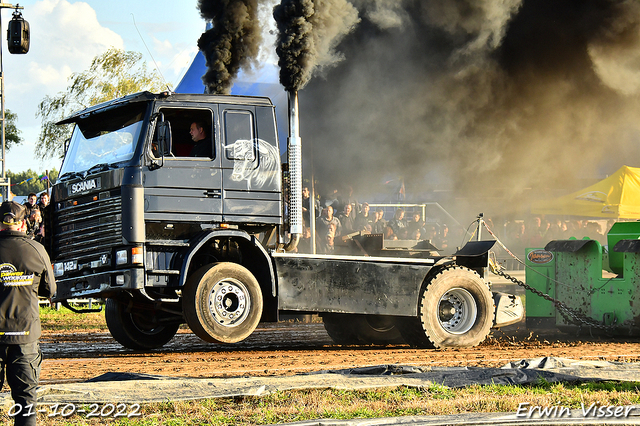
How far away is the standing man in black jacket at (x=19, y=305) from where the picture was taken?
181 inches

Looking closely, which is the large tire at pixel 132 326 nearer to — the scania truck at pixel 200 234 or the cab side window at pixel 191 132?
the scania truck at pixel 200 234

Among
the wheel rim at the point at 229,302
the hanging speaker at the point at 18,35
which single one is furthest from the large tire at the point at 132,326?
the hanging speaker at the point at 18,35

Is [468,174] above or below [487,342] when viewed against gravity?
above

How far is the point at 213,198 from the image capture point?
8.09 m

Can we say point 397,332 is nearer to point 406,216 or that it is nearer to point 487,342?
point 487,342

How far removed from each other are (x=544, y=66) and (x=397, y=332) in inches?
474

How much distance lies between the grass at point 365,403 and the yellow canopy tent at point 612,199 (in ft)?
52.2

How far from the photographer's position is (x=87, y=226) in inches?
317

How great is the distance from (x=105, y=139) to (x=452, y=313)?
4911 mm

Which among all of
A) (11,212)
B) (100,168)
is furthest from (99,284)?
(11,212)

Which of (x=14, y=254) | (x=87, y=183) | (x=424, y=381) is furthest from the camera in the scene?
(x=87, y=183)

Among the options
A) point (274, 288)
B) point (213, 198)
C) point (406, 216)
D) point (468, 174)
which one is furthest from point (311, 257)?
point (468, 174)

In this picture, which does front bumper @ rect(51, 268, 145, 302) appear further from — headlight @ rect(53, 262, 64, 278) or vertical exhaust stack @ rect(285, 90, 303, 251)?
vertical exhaust stack @ rect(285, 90, 303, 251)

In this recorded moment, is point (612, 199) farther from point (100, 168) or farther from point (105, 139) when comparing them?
point (100, 168)
